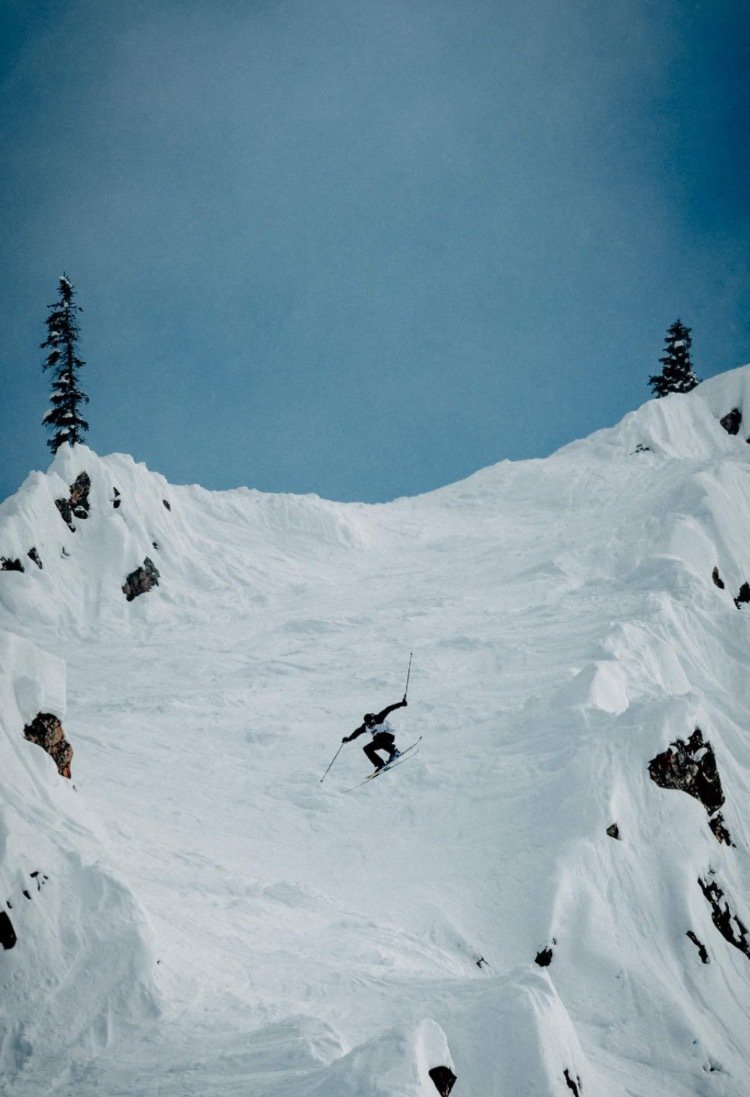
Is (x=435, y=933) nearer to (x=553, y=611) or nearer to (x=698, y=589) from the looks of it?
(x=553, y=611)

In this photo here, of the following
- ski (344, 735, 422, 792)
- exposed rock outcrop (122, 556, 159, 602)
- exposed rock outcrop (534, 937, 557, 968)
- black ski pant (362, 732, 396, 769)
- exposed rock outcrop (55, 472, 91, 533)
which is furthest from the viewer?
exposed rock outcrop (55, 472, 91, 533)

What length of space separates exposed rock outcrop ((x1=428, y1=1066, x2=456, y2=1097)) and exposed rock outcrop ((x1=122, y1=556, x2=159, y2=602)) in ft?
83.6

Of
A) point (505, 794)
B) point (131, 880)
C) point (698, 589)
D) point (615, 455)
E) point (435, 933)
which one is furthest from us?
point (615, 455)

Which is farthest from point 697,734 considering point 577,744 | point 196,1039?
point 196,1039

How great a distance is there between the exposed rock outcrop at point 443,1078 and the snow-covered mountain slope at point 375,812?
110mm

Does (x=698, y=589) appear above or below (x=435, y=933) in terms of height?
above

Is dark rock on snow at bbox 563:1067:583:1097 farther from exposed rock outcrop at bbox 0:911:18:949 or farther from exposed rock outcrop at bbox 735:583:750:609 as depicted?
exposed rock outcrop at bbox 735:583:750:609

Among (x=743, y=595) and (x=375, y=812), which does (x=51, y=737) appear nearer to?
(x=375, y=812)

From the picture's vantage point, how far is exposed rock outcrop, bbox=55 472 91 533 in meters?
30.8

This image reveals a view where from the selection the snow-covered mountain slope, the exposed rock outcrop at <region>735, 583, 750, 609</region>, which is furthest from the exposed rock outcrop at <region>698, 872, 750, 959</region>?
the exposed rock outcrop at <region>735, 583, 750, 609</region>

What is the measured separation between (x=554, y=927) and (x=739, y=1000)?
376 centimetres

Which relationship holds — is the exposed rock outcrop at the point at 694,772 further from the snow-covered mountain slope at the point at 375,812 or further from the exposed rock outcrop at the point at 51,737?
the exposed rock outcrop at the point at 51,737

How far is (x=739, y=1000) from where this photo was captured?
12109mm

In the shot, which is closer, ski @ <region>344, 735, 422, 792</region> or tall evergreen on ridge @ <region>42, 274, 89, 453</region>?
ski @ <region>344, 735, 422, 792</region>
